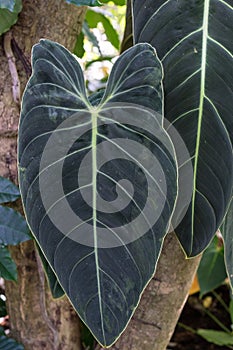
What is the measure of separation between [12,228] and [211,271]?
109 centimetres

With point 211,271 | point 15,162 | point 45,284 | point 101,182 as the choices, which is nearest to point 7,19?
point 15,162

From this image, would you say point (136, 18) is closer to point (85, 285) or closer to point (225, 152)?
point (225, 152)

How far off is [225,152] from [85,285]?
Result: 0.23 m

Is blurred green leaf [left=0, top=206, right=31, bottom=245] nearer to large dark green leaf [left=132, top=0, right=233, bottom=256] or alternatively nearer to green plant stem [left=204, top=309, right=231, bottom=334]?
large dark green leaf [left=132, top=0, right=233, bottom=256]

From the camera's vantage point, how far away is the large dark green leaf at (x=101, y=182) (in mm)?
614

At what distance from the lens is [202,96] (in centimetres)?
60

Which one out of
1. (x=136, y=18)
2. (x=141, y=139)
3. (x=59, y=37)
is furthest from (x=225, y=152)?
(x=59, y=37)

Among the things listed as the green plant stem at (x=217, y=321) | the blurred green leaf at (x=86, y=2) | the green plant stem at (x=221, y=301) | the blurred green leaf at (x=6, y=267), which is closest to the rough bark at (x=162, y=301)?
the blurred green leaf at (x=6, y=267)

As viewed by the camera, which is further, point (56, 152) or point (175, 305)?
point (175, 305)

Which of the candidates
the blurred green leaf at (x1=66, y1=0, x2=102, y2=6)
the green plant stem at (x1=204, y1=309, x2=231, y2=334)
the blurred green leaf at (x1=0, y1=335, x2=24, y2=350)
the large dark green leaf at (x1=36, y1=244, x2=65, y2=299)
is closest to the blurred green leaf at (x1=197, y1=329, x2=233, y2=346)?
the green plant stem at (x1=204, y1=309, x2=231, y2=334)

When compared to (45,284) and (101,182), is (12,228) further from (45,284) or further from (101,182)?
(101,182)

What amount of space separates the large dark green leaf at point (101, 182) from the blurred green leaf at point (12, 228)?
0.21 metres

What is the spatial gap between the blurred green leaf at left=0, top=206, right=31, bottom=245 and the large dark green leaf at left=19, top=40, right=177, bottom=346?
21cm

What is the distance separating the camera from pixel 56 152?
2.11 feet
